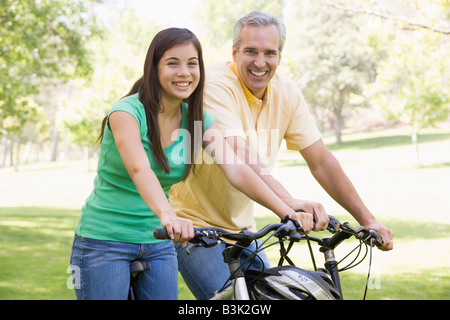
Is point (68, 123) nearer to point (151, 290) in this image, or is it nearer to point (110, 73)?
point (110, 73)

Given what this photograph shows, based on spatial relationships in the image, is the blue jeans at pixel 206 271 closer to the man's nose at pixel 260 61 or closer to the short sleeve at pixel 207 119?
the short sleeve at pixel 207 119

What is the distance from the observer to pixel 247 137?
11.1 ft

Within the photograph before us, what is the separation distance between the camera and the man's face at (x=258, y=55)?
332 centimetres

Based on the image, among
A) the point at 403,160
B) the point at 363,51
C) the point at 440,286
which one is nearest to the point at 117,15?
the point at 363,51

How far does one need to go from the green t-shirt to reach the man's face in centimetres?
70

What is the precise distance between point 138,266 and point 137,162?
560 millimetres

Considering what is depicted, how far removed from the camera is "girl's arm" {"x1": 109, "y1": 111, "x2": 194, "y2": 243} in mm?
2520

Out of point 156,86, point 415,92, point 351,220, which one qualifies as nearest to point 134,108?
point 156,86

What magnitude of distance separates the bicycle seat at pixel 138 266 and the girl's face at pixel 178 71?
77cm

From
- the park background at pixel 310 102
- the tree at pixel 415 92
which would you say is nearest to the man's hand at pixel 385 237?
the park background at pixel 310 102

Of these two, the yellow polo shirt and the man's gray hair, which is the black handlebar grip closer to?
the yellow polo shirt

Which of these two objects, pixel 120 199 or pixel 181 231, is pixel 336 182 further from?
pixel 181 231

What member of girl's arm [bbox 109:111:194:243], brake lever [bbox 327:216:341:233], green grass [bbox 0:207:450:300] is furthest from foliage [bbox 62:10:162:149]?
brake lever [bbox 327:216:341:233]
